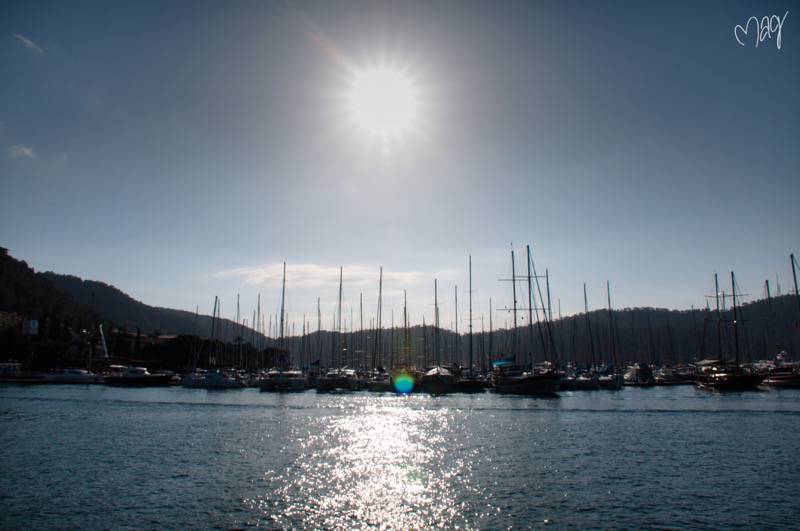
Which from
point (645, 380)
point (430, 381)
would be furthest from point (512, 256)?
point (645, 380)

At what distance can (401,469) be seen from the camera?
2859 centimetres

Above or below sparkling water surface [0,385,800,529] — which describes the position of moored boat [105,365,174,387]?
above

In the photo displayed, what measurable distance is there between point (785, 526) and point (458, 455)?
16.7 metres

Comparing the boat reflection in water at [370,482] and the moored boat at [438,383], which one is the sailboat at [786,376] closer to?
the moored boat at [438,383]

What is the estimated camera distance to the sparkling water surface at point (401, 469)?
2034cm

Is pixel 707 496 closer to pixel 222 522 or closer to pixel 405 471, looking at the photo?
pixel 405 471

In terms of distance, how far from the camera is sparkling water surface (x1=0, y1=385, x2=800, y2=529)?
2034 centimetres

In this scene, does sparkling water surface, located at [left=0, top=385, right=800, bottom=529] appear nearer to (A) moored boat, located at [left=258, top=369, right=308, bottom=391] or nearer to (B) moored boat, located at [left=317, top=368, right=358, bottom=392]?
(B) moored boat, located at [left=317, top=368, right=358, bottom=392]

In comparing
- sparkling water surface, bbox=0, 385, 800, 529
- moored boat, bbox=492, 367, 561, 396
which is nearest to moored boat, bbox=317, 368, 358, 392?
moored boat, bbox=492, 367, 561, 396

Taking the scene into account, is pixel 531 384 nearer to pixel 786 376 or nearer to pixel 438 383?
pixel 438 383

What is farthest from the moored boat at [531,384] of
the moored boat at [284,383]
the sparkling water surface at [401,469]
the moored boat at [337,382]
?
the moored boat at [284,383]

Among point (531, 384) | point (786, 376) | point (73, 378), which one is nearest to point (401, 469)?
point (531, 384)

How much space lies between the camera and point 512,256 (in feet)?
279

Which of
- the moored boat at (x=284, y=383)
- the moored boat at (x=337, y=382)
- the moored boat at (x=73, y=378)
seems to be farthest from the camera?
the moored boat at (x=73, y=378)
